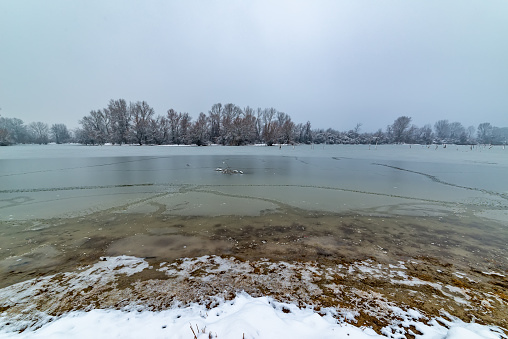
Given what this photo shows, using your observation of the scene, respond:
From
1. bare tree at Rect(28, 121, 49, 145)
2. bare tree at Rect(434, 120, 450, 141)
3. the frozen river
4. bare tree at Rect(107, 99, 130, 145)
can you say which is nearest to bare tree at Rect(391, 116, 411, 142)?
bare tree at Rect(434, 120, 450, 141)

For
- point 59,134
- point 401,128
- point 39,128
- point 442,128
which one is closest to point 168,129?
point 59,134

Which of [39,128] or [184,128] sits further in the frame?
[39,128]

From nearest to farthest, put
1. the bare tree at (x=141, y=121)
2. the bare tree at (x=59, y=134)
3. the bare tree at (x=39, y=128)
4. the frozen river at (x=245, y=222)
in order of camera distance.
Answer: the frozen river at (x=245, y=222)
the bare tree at (x=141, y=121)
the bare tree at (x=59, y=134)
the bare tree at (x=39, y=128)

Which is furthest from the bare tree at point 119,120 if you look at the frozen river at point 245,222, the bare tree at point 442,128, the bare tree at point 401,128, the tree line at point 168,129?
the bare tree at point 442,128

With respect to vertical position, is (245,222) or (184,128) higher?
(184,128)

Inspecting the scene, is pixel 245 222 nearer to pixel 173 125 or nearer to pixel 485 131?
pixel 173 125

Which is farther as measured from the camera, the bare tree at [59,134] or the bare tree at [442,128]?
the bare tree at [442,128]

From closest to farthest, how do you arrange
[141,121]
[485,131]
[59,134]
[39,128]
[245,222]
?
[245,222], [141,121], [59,134], [39,128], [485,131]

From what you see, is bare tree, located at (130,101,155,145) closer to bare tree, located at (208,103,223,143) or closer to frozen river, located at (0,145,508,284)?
bare tree, located at (208,103,223,143)

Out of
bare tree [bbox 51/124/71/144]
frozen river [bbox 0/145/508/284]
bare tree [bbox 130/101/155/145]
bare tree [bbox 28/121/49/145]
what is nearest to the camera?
frozen river [bbox 0/145/508/284]

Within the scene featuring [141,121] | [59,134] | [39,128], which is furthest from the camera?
[39,128]

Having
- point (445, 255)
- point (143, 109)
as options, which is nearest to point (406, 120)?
point (143, 109)

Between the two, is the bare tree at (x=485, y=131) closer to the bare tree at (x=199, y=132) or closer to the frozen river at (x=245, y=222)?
the bare tree at (x=199, y=132)

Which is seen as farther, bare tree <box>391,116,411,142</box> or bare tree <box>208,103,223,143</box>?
bare tree <box>391,116,411,142</box>
